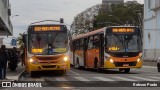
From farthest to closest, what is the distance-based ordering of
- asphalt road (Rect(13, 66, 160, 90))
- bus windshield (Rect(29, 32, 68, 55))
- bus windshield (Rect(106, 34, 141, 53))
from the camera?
bus windshield (Rect(106, 34, 141, 53)), bus windshield (Rect(29, 32, 68, 55)), asphalt road (Rect(13, 66, 160, 90))

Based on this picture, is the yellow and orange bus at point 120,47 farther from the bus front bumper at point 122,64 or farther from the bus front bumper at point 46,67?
the bus front bumper at point 46,67

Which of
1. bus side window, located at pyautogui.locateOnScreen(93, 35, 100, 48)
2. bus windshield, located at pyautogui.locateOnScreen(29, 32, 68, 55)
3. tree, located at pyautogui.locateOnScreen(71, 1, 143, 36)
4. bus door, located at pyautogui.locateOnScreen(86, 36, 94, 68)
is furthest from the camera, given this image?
tree, located at pyautogui.locateOnScreen(71, 1, 143, 36)

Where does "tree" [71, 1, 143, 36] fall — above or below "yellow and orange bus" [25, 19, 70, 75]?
above

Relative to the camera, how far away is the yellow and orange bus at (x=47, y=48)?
1066 inches

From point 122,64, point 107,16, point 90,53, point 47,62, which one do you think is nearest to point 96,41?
point 90,53

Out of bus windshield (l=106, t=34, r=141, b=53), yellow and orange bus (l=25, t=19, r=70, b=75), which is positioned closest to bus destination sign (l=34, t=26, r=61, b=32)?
yellow and orange bus (l=25, t=19, r=70, b=75)

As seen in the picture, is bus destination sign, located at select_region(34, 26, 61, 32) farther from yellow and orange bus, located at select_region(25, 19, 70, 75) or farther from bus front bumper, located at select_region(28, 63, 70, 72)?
bus front bumper, located at select_region(28, 63, 70, 72)

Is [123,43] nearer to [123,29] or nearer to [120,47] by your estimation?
[120,47]

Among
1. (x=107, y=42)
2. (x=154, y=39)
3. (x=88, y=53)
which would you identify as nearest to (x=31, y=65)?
(x=107, y=42)

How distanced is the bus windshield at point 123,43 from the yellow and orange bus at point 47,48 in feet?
14.8

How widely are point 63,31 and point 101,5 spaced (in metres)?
91.9

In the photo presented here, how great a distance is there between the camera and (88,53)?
3675 cm

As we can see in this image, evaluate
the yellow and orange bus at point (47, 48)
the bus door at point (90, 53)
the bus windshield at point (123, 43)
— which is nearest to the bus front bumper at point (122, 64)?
the bus windshield at point (123, 43)

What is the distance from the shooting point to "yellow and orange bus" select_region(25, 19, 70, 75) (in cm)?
2708
